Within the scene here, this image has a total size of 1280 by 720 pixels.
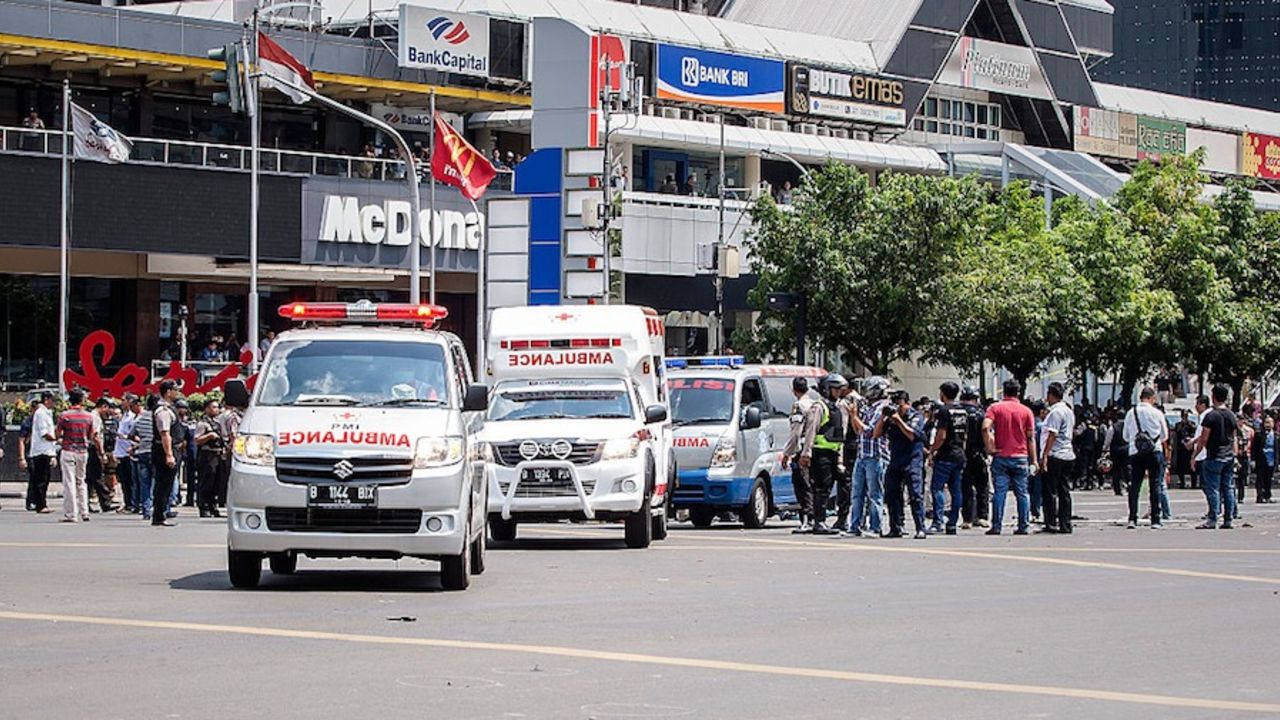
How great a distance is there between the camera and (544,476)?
22359mm

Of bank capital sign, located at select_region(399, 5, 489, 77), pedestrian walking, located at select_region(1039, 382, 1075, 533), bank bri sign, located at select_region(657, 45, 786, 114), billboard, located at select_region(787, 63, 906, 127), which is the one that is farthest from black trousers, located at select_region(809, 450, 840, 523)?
billboard, located at select_region(787, 63, 906, 127)

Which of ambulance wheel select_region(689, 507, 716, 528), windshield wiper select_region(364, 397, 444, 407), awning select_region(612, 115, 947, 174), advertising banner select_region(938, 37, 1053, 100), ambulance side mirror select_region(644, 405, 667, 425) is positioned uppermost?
advertising banner select_region(938, 37, 1053, 100)

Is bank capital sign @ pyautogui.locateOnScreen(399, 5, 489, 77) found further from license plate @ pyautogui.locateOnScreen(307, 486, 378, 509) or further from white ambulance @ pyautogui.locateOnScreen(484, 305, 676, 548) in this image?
license plate @ pyautogui.locateOnScreen(307, 486, 378, 509)

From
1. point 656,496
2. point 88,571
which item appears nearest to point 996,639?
point 88,571

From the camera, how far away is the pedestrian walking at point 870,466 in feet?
81.1

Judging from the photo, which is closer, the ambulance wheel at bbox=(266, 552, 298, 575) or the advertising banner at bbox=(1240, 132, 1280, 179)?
the ambulance wheel at bbox=(266, 552, 298, 575)

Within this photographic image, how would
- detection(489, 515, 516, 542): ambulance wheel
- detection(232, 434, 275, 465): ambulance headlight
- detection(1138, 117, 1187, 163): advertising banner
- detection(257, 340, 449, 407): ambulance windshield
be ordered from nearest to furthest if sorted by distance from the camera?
1. detection(232, 434, 275, 465): ambulance headlight
2. detection(257, 340, 449, 407): ambulance windshield
3. detection(489, 515, 516, 542): ambulance wheel
4. detection(1138, 117, 1187, 163): advertising banner

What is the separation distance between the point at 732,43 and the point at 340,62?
48.0ft

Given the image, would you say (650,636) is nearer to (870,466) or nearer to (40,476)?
(870,466)

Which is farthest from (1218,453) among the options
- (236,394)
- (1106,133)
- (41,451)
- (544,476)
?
(1106,133)

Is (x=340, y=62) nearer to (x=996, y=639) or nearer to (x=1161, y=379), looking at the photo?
(x=1161, y=379)

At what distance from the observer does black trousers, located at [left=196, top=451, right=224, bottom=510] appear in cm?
2972

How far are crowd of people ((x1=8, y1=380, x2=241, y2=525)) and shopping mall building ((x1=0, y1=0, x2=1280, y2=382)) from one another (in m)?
11.0

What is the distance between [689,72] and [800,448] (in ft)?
118
